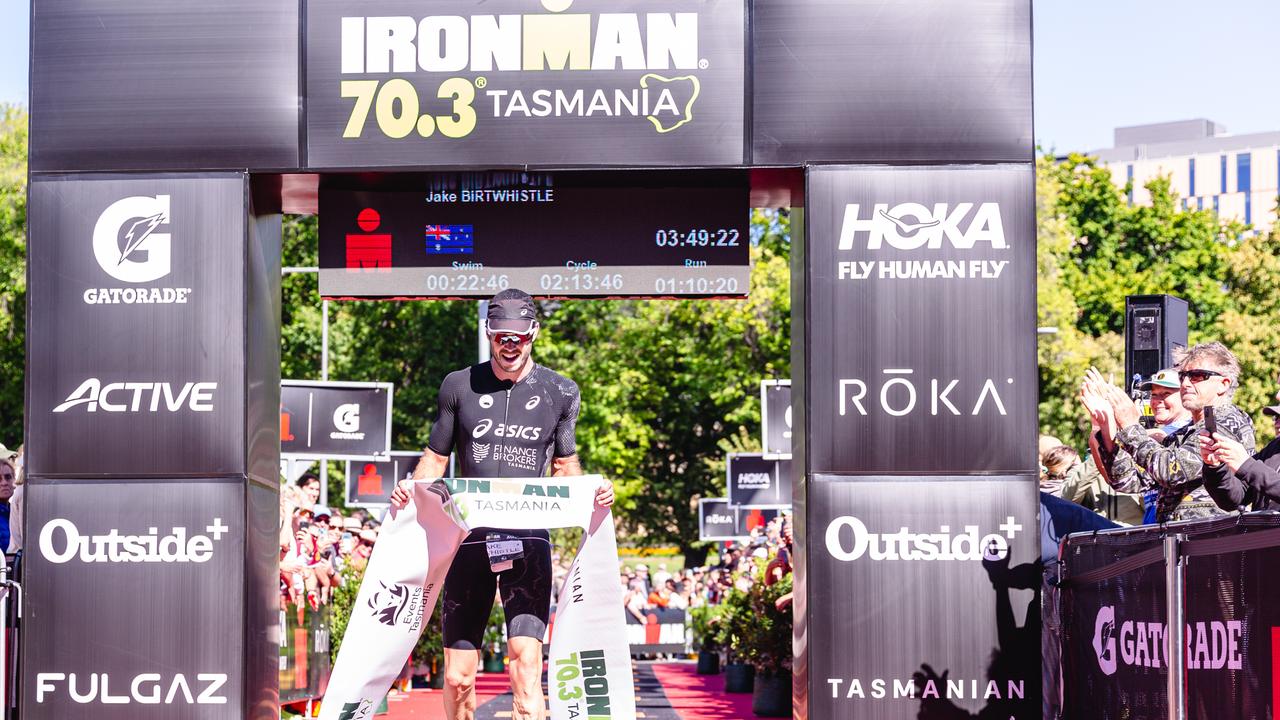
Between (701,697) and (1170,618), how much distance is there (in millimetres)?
12871

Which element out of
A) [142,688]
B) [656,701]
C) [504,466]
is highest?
[504,466]

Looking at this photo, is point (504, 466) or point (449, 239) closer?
point (504, 466)

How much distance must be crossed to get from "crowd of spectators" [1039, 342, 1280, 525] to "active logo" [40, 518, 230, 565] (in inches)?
187

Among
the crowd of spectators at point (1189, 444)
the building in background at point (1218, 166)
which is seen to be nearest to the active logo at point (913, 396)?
the crowd of spectators at point (1189, 444)

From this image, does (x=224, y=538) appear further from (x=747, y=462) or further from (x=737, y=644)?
(x=747, y=462)

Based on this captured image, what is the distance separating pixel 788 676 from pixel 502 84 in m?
7.79

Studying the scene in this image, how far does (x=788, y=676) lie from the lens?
1521 centimetres

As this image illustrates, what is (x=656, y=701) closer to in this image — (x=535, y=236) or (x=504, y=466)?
(x=535, y=236)

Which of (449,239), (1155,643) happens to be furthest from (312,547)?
(1155,643)

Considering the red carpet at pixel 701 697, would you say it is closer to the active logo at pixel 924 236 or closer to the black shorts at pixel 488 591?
the black shorts at pixel 488 591

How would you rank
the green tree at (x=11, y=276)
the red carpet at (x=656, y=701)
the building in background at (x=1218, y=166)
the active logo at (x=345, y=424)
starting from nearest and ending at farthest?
1. the red carpet at (x=656, y=701)
2. the active logo at (x=345, y=424)
3. the green tree at (x=11, y=276)
4. the building in background at (x=1218, y=166)

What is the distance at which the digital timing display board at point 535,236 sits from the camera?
31.1 ft

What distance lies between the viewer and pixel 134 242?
912 cm

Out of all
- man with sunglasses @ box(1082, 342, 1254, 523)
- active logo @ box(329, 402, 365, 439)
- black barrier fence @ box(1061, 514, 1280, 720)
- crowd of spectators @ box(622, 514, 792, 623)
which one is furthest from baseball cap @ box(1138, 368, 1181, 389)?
active logo @ box(329, 402, 365, 439)
